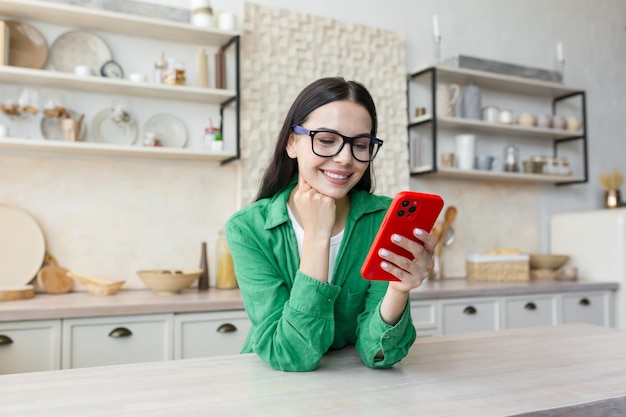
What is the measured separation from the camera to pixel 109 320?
7.56 feet

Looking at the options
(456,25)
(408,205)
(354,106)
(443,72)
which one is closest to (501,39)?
(456,25)

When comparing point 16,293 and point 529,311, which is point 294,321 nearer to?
point 16,293

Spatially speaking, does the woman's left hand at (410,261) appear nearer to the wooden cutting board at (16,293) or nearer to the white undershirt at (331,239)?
the white undershirt at (331,239)

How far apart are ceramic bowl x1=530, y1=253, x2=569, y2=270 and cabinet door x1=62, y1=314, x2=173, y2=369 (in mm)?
2344

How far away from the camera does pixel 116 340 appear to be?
7.59 ft

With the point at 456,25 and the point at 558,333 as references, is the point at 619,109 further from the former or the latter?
the point at 558,333

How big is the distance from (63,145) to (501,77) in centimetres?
255

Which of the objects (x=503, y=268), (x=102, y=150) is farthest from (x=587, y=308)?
(x=102, y=150)

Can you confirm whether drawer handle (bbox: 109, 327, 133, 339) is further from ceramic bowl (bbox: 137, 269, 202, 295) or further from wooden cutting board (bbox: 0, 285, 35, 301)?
wooden cutting board (bbox: 0, 285, 35, 301)

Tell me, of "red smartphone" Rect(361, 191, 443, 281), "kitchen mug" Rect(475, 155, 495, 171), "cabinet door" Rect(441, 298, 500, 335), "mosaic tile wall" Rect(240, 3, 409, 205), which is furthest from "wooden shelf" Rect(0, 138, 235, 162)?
"red smartphone" Rect(361, 191, 443, 281)

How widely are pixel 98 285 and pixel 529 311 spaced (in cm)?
223

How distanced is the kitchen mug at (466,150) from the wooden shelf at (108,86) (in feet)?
4.74

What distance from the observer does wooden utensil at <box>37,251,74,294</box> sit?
265 cm

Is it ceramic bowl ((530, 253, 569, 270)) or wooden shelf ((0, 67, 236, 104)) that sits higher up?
wooden shelf ((0, 67, 236, 104))
